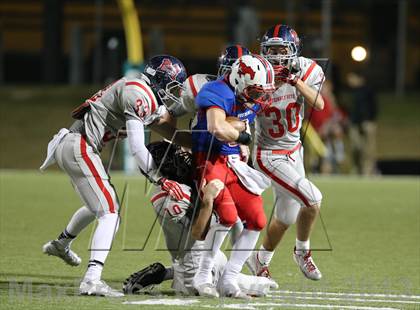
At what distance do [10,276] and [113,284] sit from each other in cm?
84

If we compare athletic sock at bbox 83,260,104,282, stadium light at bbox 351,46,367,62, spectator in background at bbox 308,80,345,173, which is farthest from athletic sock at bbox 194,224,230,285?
spectator in background at bbox 308,80,345,173

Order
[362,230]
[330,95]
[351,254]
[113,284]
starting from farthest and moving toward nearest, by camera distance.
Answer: [330,95] → [362,230] → [351,254] → [113,284]

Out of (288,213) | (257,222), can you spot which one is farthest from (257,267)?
(257,222)

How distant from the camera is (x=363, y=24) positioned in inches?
1207

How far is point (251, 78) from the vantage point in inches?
301

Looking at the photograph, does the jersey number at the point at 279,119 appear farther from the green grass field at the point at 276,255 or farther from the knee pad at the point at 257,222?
the knee pad at the point at 257,222

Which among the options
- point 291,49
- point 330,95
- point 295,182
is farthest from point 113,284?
point 330,95

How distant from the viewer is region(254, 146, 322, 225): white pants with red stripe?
8.74 metres

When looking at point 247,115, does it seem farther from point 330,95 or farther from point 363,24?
point 363,24

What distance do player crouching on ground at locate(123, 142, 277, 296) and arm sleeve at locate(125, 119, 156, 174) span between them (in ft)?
0.84

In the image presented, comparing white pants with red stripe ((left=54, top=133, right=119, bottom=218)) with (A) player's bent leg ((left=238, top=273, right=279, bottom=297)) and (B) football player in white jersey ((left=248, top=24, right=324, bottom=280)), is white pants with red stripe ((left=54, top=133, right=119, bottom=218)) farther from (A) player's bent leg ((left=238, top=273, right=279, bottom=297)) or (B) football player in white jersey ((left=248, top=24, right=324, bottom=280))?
(B) football player in white jersey ((left=248, top=24, right=324, bottom=280))

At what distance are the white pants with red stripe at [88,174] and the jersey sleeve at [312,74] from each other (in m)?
1.91

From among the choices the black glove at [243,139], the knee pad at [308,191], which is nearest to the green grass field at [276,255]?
the knee pad at [308,191]

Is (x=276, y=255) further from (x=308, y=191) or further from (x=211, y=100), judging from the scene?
(x=211, y=100)
